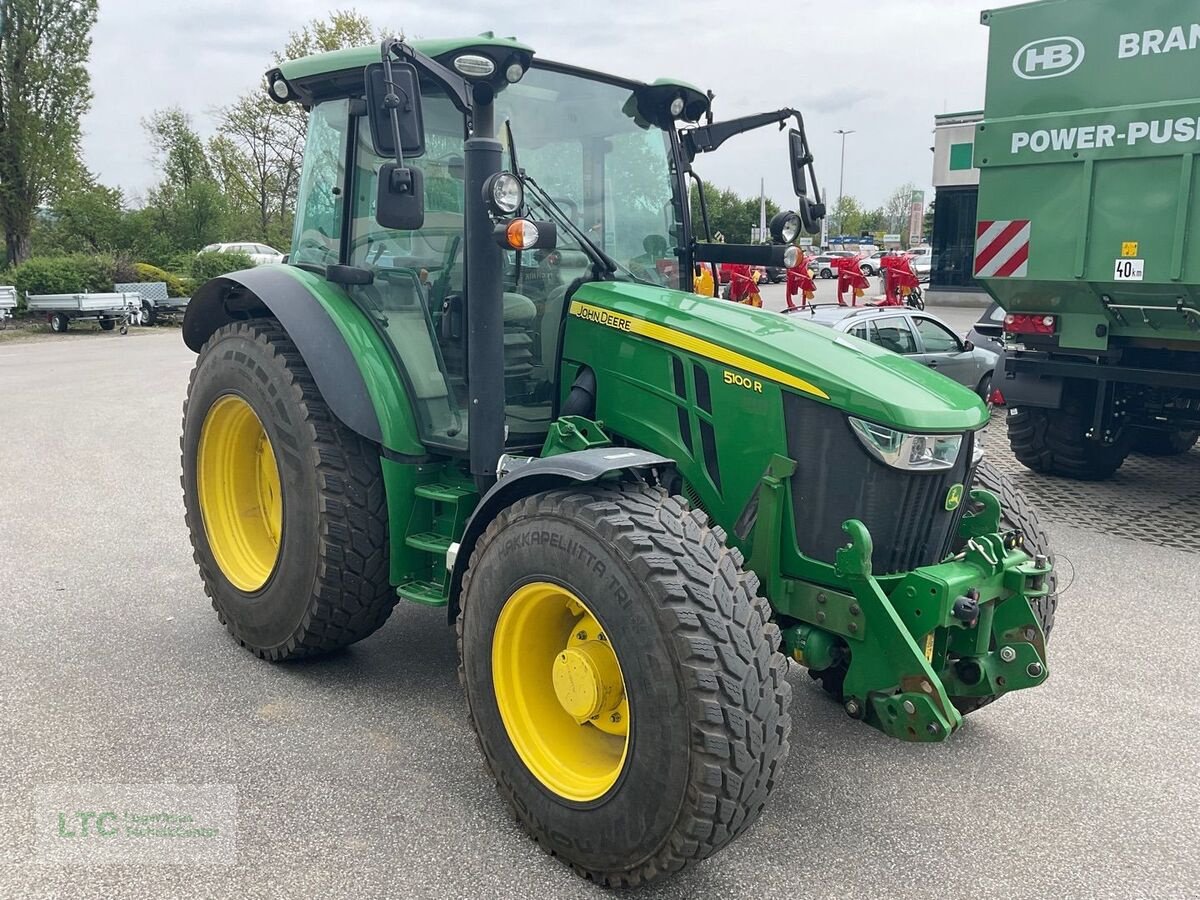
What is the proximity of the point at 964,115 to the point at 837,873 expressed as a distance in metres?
27.1

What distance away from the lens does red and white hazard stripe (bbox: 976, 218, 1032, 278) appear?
7.13m

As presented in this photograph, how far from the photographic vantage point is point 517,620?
3.00m

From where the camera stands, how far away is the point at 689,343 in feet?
10.8

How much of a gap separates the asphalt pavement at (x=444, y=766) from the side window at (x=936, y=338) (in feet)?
17.7

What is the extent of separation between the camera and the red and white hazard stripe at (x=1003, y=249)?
7.13m

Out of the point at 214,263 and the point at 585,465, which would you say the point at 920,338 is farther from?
the point at 214,263

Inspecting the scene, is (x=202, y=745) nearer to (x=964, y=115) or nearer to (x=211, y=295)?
(x=211, y=295)

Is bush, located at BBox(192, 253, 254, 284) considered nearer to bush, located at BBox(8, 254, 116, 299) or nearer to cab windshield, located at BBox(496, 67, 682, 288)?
bush, located at BBox(8, 254, 116, 299)

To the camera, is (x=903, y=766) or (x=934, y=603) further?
(x=903, y=766)

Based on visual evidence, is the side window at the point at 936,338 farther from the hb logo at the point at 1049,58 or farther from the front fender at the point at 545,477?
the front fender at the point at 545,477

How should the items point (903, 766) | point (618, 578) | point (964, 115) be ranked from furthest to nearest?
point (964, 115), point (903, 766), point (618, 578)

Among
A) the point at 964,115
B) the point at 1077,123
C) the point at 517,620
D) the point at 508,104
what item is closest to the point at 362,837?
the point at 517,620

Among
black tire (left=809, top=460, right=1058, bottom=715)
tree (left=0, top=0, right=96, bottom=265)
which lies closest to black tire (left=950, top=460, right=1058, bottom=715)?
black tire (left=809, top=460, right=1058, bottom=715)

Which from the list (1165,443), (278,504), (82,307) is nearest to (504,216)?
(278,504)
